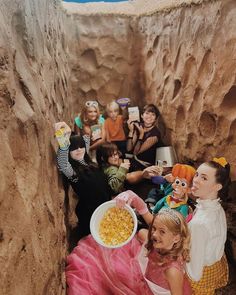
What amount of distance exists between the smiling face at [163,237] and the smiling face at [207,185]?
0.33 metres

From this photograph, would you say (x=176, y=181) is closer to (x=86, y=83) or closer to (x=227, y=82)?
(x=227, y=82)

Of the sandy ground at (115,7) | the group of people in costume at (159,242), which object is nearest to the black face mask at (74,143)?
the group of people in costume at (159,242)

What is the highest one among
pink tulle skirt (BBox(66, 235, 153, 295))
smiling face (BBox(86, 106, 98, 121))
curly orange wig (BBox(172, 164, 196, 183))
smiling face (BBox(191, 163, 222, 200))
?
smiling face (BBox(86, 106, 98, 121))

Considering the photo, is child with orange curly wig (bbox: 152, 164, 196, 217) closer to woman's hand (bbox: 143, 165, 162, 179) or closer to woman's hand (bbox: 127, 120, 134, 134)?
woman's hand (bbox: 143, 165, 162, 179)

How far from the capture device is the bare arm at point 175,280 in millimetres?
1559

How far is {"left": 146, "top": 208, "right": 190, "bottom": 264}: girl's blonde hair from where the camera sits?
162 centimetres

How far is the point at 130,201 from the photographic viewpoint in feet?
6.45

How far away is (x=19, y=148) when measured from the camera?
4.03 feet

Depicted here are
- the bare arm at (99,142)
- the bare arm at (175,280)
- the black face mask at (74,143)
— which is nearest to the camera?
the bare arm at (175,280)

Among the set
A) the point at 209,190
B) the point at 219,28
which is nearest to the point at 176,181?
the point at 209,190

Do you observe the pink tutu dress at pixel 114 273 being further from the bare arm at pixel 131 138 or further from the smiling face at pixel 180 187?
the bare arm at pixel 131 138

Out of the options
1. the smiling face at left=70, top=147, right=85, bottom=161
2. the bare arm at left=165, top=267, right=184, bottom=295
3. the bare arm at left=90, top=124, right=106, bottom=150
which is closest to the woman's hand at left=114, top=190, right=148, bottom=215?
the smiling face at left=70, top=147, right=85, bottom=161

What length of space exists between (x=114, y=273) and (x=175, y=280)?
1.50 ft

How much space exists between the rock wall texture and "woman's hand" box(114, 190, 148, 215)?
39 centimetres
